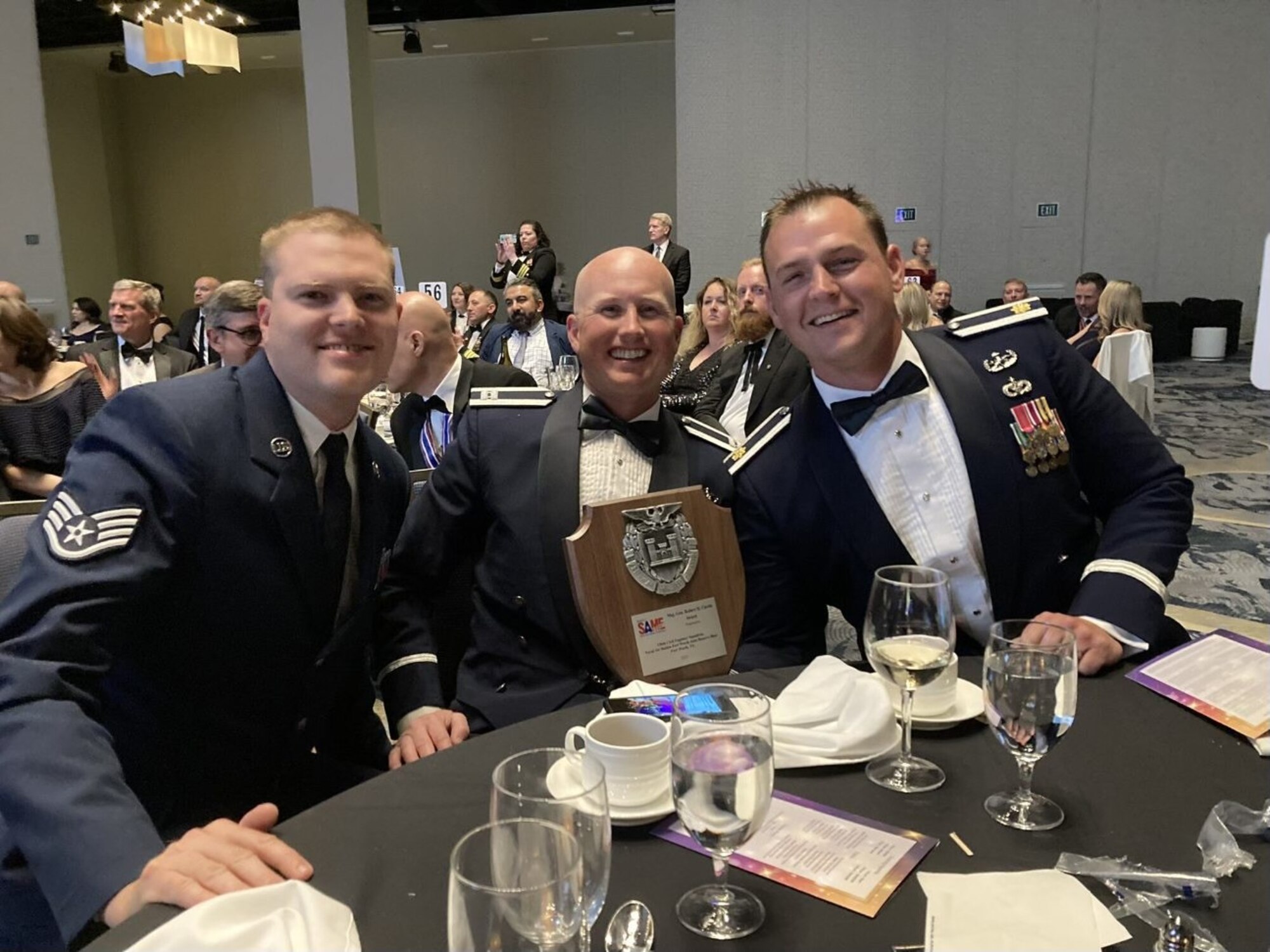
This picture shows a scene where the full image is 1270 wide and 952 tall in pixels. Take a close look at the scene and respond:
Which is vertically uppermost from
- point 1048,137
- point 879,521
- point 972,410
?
point 1048,137

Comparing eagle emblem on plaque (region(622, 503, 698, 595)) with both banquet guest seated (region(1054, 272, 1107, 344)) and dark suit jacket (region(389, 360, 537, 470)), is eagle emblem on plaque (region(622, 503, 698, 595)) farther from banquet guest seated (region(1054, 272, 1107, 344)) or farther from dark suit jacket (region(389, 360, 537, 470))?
banquet guest seated (region(1054, 272, 1107, 344))

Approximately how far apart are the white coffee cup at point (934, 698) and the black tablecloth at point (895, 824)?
0.03 metres

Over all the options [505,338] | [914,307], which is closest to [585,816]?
[914,307]

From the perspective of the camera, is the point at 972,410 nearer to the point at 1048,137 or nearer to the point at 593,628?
the point at 593,628

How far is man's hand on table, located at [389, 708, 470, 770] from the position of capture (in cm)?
166

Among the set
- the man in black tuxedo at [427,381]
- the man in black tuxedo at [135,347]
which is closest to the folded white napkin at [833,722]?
the man in black tuxedo at [427,381]

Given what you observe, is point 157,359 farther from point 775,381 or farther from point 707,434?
point 707,434

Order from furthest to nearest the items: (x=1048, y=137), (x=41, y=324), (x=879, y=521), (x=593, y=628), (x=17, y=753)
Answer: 1. (x=1048, y=137)
2. (x=41, y=324)
3. (x=879, y=521)
4. (x=593, y=628)
5. (x=17, y=753)

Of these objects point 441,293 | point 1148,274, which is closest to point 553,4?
point 441,293

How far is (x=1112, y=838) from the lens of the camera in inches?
41.0

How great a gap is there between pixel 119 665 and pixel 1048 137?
42.8ft

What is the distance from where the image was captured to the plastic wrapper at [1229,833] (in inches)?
38.2

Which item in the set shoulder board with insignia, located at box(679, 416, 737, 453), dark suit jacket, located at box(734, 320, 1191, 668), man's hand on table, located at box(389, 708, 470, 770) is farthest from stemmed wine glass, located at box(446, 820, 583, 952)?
shoulder board with insignia, located at box(679, 416, 737, 453)

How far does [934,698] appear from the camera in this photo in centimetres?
132
